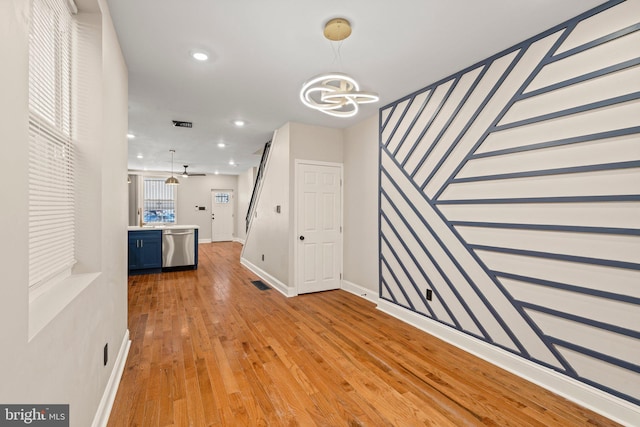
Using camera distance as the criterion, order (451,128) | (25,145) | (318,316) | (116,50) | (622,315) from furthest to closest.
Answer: (318,316) < (451,128) < (116,50) < (622,315) < (25,145)

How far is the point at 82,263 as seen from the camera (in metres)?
1.77

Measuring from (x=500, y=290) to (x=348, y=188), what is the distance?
2.86m

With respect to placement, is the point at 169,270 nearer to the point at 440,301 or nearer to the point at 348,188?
the point at 348,188

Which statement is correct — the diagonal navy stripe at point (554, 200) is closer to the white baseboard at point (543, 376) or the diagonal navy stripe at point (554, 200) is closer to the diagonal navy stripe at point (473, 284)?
the diagonal navy stripe at point (473, 284)

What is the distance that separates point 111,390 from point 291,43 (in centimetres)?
323

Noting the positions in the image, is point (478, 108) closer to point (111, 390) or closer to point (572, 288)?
point (572, 288)

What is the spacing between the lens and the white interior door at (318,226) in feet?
15.4

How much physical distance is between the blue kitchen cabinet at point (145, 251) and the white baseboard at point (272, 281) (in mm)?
1992

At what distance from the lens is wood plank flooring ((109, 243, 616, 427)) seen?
1.93 meters

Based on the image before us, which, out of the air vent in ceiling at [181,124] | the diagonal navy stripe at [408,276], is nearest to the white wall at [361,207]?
the diagonal navy stripe at [408,276]

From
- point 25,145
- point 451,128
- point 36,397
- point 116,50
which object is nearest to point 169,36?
point 116,50

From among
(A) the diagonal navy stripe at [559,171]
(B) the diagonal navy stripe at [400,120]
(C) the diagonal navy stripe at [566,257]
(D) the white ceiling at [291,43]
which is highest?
(D) the white ceiling at [291,43]

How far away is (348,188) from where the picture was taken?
4914mm

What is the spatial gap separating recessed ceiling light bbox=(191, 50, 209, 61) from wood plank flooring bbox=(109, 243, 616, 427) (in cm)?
300
